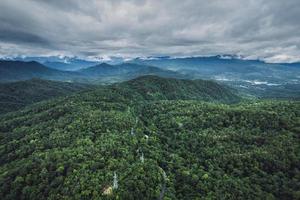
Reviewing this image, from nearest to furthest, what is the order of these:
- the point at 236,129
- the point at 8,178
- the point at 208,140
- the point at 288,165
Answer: the point at 8,178, the point at 288,165, the point at 208,140, the point at 236,129

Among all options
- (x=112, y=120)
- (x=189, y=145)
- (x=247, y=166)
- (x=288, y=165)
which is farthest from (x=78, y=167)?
(x=288, y=165)

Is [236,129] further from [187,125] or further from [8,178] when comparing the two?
[8,178]

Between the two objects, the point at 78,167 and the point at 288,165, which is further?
the point at 288,165

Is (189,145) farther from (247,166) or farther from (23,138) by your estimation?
(23,138)

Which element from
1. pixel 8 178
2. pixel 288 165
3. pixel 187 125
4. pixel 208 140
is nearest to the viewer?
pixel 8 178

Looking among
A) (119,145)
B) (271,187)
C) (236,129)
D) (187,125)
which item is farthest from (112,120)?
(271,187)

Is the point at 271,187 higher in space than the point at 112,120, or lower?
lower
